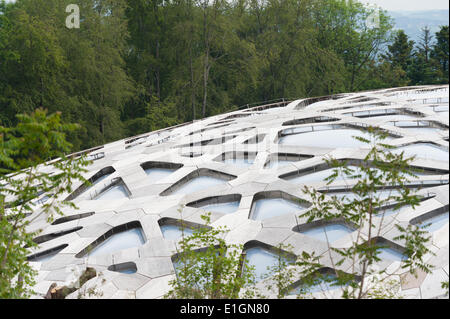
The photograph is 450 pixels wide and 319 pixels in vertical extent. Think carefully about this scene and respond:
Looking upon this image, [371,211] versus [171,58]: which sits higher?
[171,58]

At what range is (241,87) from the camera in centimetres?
3148

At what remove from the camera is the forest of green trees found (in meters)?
23.6

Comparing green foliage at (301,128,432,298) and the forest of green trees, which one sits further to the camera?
the forest of green trees

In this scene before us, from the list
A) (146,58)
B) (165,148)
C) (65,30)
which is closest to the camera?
(165,148)

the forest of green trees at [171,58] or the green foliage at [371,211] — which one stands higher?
the forest of green trees at [171,58]

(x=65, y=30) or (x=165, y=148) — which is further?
(x=65, y=30)

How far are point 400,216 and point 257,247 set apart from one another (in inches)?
96.3

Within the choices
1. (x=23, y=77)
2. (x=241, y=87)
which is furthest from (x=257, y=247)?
(x=241, y=87)

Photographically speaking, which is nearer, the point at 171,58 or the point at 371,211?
the point at 371,211

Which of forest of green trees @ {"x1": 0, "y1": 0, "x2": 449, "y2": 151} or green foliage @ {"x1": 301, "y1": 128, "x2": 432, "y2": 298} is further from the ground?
forest of green trees @ {"x1": 0, "y1": 0, "x2": 449, "y2": 151}

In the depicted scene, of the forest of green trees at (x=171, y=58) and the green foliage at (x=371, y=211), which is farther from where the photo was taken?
the forest of green trees at (x=171, y=58)

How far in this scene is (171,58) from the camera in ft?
101

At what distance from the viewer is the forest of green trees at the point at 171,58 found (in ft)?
77.5
